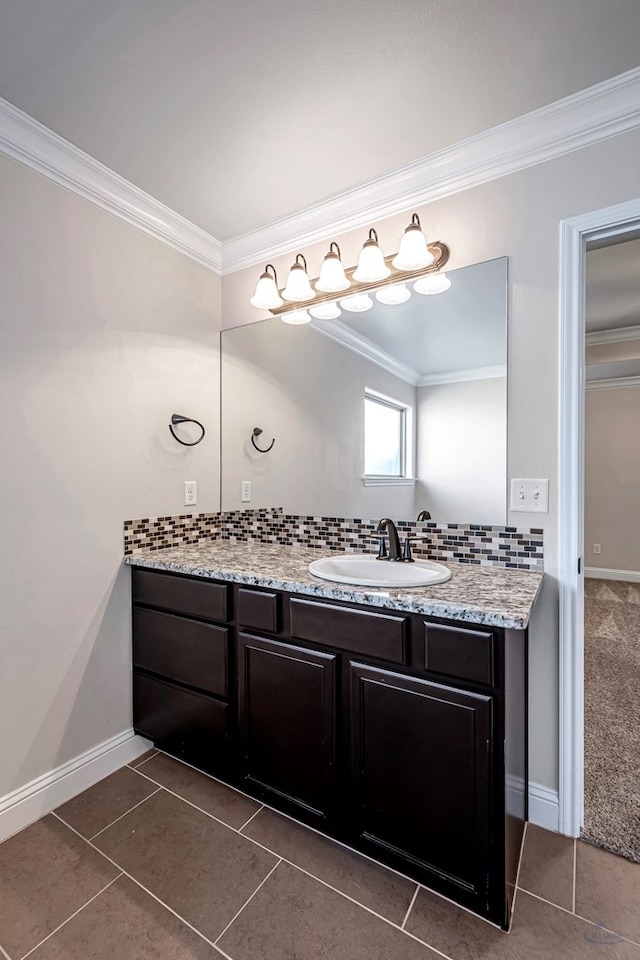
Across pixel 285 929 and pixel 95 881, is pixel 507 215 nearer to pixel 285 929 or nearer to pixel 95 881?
pixel 285 929

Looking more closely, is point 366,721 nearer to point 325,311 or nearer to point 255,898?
point 255,898

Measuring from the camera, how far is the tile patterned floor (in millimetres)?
1179

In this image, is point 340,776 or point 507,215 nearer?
point 340,776

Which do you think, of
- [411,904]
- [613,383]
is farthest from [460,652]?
[613,383]

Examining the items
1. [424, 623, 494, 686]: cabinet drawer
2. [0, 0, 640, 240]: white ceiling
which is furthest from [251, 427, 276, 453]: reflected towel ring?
[424, 623, 494, 686]: cabinet drawer

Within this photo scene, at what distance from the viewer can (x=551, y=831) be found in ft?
5.17

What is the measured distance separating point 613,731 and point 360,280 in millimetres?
2425

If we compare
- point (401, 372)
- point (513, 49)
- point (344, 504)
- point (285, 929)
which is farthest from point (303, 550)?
point (513, 49)

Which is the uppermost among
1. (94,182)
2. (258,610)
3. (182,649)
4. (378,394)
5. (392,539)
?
(94,182)

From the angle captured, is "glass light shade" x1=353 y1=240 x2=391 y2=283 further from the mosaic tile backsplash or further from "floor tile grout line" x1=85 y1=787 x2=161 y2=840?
"floor tile grout line" x1=85 y1=787 x2=161 y2=840

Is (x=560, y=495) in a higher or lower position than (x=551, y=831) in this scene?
higher

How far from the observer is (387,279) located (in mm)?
1916

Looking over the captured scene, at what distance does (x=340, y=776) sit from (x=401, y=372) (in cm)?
156

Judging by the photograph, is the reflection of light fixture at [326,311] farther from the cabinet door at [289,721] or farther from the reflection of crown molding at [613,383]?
the reflection of crown molding at [613,383]
